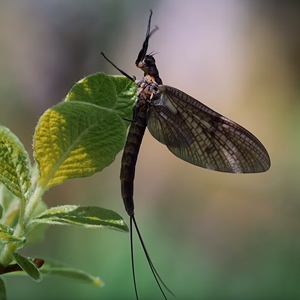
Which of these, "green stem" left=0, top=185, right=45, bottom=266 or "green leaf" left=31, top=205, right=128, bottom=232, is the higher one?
"green leaf" left=31, top=205, right=128, bottom=232

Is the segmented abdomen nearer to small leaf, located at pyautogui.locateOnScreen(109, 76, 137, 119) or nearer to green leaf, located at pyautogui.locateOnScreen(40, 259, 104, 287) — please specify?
green leaf, located at pyautogui.locateOnScreen(40, 259, 104, 287)

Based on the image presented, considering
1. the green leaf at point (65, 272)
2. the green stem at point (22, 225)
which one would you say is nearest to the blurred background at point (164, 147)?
the green leaf at point (65, 272)

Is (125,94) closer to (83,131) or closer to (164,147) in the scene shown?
(83,131)

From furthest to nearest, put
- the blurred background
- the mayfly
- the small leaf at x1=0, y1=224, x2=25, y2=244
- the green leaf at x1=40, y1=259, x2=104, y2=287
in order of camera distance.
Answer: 1. the blurred background
2. the mayfly
3. the green leaf at x1=40, y1=259, x2=104, y2=287
4. the small leaf at x1=0, y1=224, x2=25, y2=244

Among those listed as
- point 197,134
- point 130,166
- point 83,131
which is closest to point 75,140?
point 83,131

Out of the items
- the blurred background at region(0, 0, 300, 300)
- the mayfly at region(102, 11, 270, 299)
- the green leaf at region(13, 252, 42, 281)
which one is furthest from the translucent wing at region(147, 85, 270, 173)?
the blurred background at region(0, 0, 300, 300)

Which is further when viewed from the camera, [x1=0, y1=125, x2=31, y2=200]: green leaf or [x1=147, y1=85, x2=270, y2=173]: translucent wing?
[x1=147, y1=85, x2=270, y2=173]: translucent wing
